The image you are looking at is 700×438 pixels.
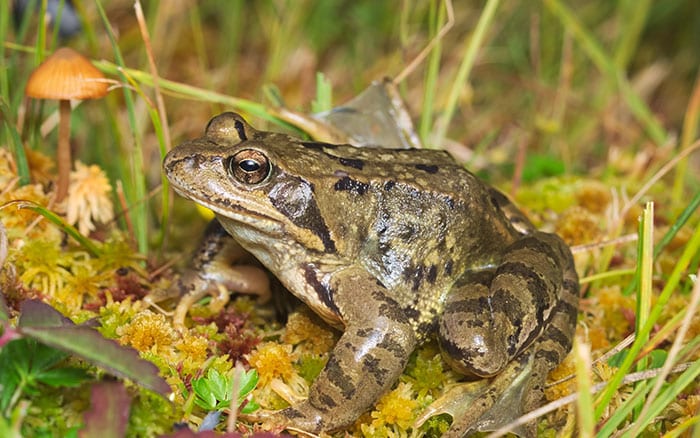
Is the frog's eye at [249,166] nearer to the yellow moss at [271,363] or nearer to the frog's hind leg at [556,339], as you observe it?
the yellow moss at [271,363]

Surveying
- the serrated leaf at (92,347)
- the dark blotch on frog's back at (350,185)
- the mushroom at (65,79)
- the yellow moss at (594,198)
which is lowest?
the yellow moss at (594,198)

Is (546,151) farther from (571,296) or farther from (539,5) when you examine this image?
(571,296)

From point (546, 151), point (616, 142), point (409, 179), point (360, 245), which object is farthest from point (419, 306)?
point (616, 142)

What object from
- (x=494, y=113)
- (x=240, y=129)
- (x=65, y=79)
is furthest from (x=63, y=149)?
(x=494, y=113)

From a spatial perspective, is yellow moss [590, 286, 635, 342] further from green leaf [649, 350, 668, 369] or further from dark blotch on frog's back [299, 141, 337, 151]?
dark blotch on frog's back [299, 141, 337, 151]

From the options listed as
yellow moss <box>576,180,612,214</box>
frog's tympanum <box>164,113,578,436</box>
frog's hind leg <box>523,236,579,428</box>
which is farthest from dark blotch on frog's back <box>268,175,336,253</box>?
yellow moss <box>576,180,612,214</box>

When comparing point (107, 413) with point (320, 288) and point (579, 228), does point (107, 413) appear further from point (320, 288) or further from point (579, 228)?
point (579, 228)

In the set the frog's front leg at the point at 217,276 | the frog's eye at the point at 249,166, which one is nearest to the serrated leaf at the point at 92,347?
the frog's eye at the point at 249,166
